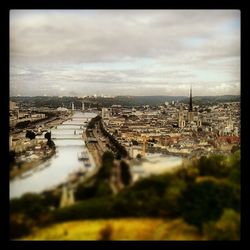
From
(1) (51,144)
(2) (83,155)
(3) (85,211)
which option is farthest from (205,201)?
(1) (51,144)

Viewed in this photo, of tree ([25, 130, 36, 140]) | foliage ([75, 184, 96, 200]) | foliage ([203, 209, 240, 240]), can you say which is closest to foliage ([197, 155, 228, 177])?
foliage ([203, 209, 240, 240])

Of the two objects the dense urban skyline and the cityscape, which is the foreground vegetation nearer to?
the cityscape

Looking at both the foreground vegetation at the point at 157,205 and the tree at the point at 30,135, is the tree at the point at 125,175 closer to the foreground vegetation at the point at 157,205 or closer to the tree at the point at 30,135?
the foreground vegetation at the point at 157,205

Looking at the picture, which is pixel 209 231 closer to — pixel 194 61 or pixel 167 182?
pixel 167 182

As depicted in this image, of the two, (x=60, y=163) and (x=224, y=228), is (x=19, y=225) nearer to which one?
(x=60, y=163)

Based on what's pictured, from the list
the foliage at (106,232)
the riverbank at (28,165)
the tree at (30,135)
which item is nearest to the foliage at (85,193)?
the foliage at (106,232)
